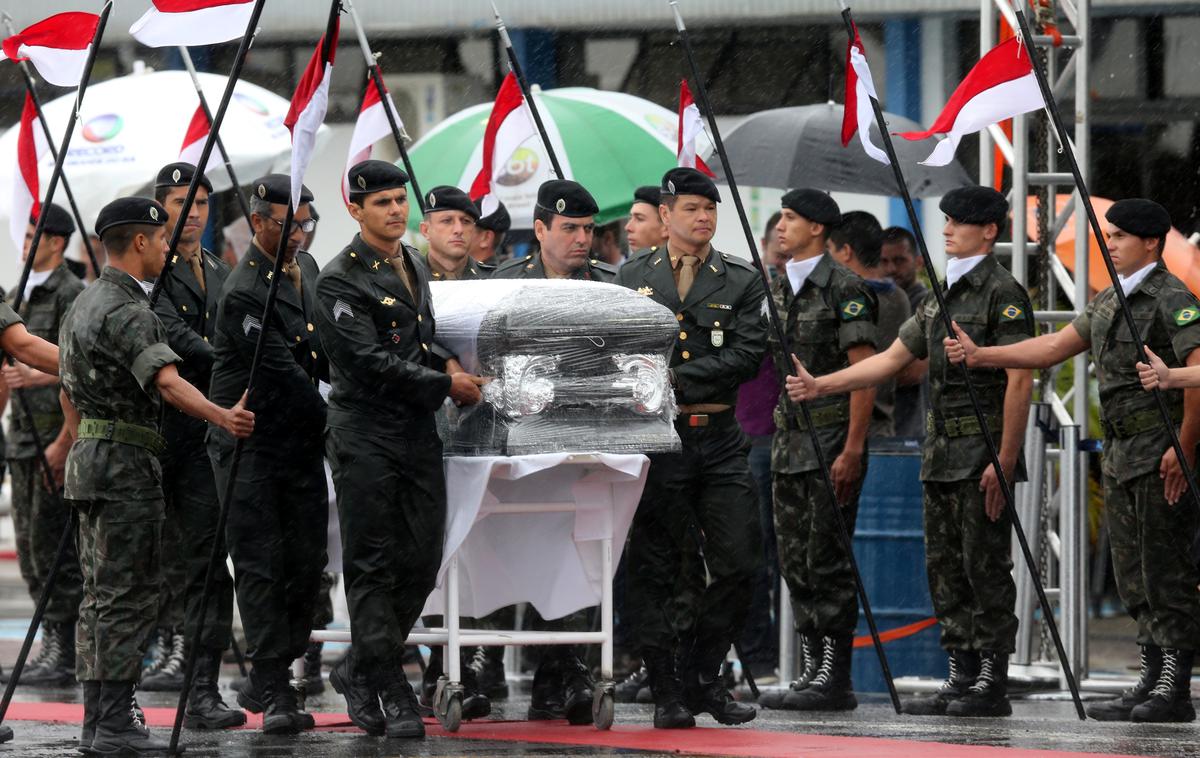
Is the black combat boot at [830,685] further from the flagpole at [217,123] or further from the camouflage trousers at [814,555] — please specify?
the flagpole at [217,123]

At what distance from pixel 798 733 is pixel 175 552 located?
10.0 ft

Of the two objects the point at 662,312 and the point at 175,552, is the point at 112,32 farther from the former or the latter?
the point at 662,312

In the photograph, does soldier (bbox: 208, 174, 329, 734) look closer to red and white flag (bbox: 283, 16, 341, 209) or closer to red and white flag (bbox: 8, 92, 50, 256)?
red and white flag (bbox: 283, 16, 341, 209)

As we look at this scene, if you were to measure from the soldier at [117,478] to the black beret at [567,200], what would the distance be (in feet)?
6.69

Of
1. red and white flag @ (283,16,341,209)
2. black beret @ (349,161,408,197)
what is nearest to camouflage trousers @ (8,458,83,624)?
black beret @ (349,161,408,197)

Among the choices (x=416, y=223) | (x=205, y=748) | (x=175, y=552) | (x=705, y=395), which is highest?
(x=416, y=223)

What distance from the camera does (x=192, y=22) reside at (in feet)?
28.1

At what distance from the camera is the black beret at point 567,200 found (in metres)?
9.37

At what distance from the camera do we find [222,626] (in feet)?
30.5

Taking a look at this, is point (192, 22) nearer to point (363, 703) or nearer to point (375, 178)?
point (375, 178)

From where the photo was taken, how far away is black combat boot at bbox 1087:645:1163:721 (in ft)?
30.5

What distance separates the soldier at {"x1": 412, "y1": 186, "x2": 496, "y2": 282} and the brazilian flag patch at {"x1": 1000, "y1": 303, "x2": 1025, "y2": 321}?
101 inches

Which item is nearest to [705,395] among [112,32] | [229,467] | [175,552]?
[229,467]

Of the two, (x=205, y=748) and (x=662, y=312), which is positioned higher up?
(x=662, y=312)
